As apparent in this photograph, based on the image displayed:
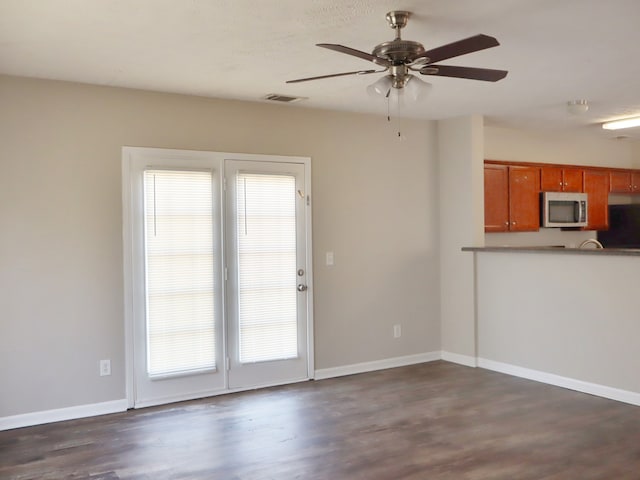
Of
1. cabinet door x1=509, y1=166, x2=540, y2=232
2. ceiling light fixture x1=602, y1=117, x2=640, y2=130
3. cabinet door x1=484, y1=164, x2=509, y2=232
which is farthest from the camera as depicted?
cabinet door x1=509, y1=166, x2=540, y2=232

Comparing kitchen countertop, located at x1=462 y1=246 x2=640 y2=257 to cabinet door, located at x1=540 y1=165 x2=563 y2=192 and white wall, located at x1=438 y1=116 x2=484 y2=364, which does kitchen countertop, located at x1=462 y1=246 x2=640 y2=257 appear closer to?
white wall, located at x1=438 y1=116 x2=484 y2=364

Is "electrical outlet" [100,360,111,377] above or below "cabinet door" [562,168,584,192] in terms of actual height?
below

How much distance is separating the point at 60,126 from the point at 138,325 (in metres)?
1.60

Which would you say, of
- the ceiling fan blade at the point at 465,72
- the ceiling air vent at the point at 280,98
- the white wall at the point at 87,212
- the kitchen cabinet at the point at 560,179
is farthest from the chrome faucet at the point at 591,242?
the ceiling fan blade at the point at 465,72

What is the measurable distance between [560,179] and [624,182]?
3.99 ft

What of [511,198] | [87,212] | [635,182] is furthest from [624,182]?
[87,212]

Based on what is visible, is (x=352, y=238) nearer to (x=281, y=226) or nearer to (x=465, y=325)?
(x=281, y=226)

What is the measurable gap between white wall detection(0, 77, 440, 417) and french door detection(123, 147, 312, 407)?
125mm

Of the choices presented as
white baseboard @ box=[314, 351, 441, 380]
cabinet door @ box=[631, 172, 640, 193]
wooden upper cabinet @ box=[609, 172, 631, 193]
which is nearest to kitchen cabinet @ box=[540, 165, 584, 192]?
wooden upper cabinet @ box=[609, 172, 631, 193]

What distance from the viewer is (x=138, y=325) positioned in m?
4.30

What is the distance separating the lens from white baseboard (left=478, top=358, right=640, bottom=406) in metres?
4.28

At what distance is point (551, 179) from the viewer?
21.4 feet

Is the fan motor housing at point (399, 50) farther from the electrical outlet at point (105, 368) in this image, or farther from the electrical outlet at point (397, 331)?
the electrical outlet at point (397, 331)

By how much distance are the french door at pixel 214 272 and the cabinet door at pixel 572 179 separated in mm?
3461
